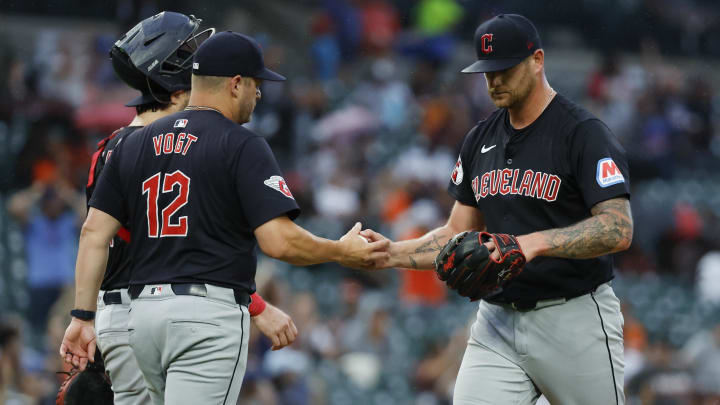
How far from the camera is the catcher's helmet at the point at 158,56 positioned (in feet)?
15.5

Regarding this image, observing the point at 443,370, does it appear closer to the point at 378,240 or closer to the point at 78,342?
the point at 378,240

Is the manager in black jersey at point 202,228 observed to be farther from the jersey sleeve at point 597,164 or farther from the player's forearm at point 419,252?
the jersey sleeve at point 597,164

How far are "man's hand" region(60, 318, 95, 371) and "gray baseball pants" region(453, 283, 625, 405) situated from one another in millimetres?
1675

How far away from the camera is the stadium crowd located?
9.26 m

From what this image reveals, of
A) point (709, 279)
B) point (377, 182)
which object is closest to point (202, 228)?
point (377, 182)

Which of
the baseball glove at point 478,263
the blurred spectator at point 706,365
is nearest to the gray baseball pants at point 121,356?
the baseball glove at point 478,263

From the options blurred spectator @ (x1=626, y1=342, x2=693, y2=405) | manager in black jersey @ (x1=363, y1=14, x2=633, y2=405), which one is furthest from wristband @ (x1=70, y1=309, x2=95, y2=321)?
blurred spectator @ (x1=626, y1=342, x2=693, y2=405)

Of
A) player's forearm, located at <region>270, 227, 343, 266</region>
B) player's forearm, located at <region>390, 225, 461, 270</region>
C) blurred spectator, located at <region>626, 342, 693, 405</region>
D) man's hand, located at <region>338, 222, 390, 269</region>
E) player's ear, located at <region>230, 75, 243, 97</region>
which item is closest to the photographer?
player's forearm, located at <region>270, 227, 343, 266</region>

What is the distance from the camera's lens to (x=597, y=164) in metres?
4.30

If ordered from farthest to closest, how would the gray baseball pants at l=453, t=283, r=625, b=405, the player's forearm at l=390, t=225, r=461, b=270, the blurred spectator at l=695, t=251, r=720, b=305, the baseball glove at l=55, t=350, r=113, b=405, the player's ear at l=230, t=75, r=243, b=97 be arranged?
the blurred spectator at l=695, t=251, r=720, b=305 → the player's forearm at l=390, t=225, r=461, b=270 → the baseball glove at l=55, t=350, r=113, b=405 → the gray baseball pants at l=453, t=283, r=625, b=405 → the player's ear at l=230, t=75, r=243, b=97

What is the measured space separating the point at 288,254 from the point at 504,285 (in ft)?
3.37

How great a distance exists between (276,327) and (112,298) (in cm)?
80

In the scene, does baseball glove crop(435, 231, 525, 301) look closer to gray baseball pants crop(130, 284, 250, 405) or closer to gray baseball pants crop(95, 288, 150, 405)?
gray baseball pants crop(130, 284, 250, 405)

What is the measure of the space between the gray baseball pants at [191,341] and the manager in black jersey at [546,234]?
1.12m
